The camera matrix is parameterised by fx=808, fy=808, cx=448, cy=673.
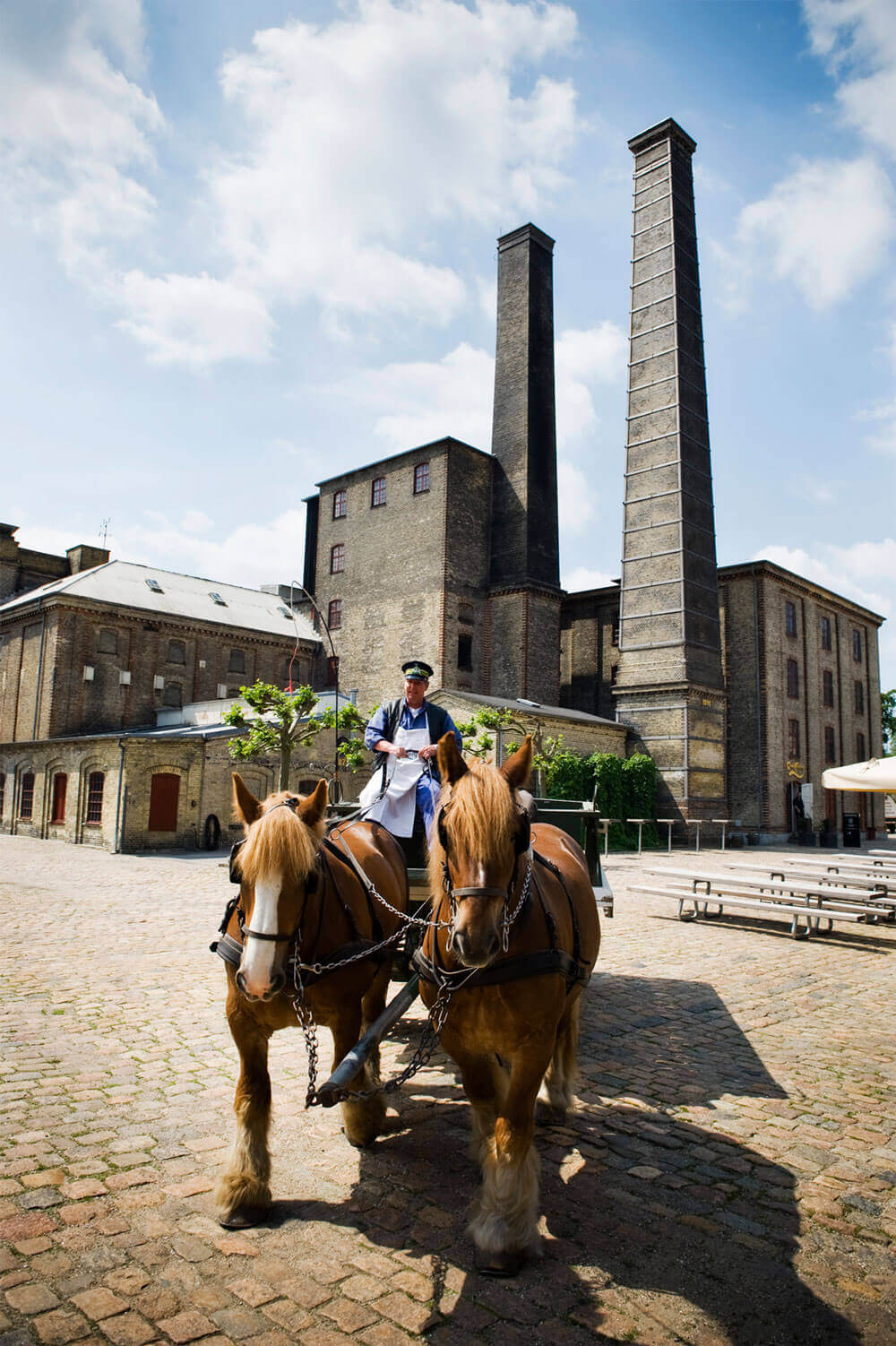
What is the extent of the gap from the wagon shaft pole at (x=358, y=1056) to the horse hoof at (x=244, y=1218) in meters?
0.56

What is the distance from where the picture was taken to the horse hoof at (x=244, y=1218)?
3459 mm

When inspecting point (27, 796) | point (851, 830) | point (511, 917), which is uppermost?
point (511, 917)

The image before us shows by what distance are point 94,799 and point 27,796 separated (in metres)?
6.32

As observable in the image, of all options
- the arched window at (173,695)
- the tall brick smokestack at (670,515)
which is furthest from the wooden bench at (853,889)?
the arched window at (173,695)

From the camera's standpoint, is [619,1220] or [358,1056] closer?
[358,1056]

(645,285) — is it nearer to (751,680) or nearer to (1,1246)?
(751,680)

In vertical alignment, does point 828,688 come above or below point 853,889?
above

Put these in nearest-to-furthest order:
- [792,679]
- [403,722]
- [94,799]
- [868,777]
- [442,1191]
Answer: [442,1191]
[403,722]
[868,777]
[94,799]
[792,679]

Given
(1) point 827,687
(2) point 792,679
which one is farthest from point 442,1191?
(1) point 827,687

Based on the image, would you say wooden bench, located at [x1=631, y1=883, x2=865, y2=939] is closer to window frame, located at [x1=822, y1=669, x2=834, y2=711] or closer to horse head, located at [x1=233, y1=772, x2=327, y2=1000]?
horse head, located at [x1=233, y1=772, x2=327, y2=1000]

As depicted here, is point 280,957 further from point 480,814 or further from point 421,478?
point 421,478

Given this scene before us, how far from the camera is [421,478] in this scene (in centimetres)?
3800

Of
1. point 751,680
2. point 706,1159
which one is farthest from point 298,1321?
point 751,680

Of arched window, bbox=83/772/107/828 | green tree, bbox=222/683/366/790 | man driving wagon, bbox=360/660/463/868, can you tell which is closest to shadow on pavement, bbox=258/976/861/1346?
man driving wagon, bbox=360/660/463/868
